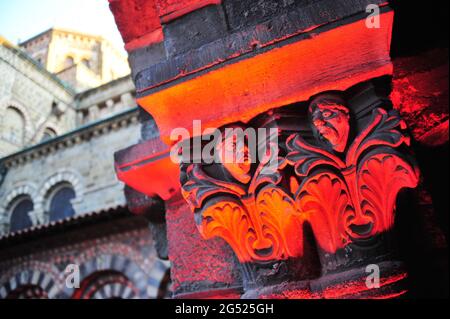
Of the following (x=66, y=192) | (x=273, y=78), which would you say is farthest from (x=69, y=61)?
(x=273, y=78)

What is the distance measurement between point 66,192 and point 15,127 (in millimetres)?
3740

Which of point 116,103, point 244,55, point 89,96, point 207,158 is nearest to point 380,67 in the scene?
point 244,55

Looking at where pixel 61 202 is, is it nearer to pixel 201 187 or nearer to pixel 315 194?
pixel 201 187

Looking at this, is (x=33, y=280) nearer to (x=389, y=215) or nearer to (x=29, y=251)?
(x=29, y=251)

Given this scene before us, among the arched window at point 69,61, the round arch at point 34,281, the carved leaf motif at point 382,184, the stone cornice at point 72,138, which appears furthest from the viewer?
the arched window at point 69,61

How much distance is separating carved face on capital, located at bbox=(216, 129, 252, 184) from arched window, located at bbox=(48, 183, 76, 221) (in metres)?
10.9

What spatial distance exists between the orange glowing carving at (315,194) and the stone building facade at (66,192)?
709mm

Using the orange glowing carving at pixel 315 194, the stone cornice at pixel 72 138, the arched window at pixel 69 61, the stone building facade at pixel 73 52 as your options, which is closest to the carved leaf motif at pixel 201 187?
the orange glowing carving at pixel 315 194

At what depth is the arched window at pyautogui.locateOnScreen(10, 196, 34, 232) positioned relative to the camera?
36.6ft

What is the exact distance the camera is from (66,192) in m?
11.2

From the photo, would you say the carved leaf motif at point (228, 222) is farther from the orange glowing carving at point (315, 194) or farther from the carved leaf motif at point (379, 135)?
the carved leaf motif at point (379, 135)

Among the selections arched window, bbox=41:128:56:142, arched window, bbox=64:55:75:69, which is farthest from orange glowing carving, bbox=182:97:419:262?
arched window, bbox=64:55:75:69

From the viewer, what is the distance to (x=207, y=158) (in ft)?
3.39

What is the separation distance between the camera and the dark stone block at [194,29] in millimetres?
1134
